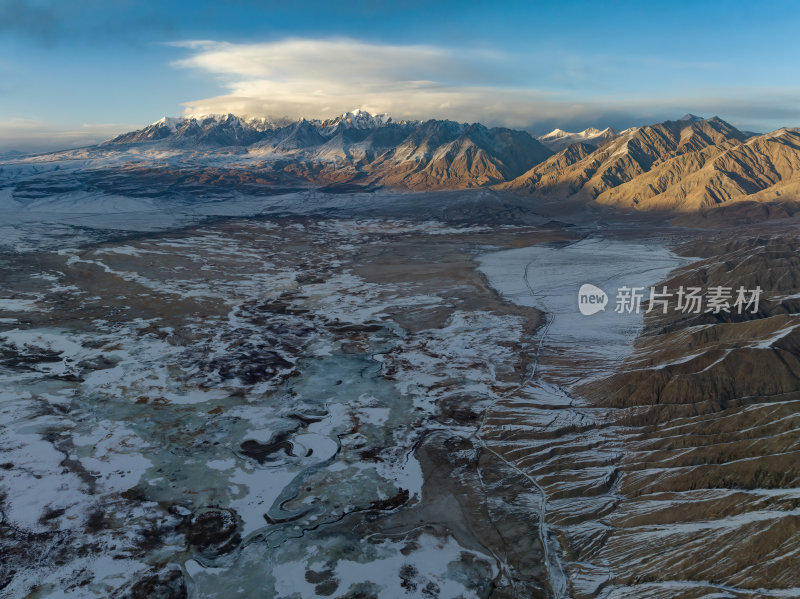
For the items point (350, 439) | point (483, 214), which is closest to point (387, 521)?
point (350, 439)

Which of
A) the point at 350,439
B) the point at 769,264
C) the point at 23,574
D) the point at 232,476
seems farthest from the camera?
the point at 769,264

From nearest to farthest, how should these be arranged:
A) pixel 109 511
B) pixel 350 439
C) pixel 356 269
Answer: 1. pixel 109 511
2. pixel 350 439
3. pixel 356 269

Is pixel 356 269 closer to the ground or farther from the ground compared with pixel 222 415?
farther from the ground

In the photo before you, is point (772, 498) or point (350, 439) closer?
point (772, 498)

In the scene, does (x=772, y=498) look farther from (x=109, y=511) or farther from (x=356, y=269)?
(x=356, y=269)

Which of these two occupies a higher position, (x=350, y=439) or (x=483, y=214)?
(x=483, y=214)

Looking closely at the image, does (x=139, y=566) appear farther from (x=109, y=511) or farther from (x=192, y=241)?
(x=192, y=241)

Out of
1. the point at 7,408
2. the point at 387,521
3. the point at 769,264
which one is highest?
the point at 769,264

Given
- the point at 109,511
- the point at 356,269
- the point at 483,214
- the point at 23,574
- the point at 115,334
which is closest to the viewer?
the point at 23,574

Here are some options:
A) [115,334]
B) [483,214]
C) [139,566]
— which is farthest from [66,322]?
[483,214]
